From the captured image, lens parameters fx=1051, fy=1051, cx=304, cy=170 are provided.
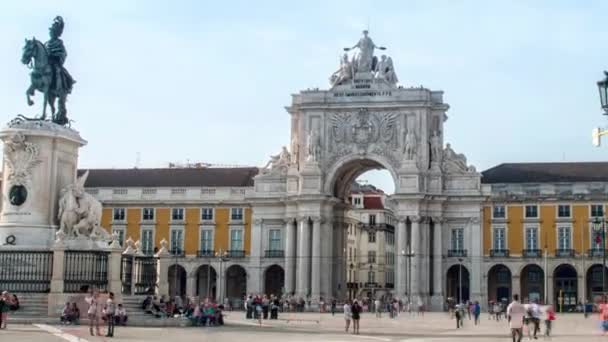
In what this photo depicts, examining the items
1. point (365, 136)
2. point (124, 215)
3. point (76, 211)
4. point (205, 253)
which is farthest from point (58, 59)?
point (124, 215)

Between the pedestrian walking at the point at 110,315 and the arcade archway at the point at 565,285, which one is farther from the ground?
the arcade archway at the point at 565,285

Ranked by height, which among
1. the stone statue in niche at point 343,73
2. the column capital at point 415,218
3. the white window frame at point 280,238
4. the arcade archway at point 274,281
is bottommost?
the arcade archway at point 274,281

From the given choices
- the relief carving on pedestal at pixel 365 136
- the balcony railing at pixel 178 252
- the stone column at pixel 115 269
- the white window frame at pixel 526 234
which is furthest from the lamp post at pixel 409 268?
the stone column at pixel 115 269

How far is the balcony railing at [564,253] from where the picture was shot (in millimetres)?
81500

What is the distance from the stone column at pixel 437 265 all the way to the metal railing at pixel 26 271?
54008mm

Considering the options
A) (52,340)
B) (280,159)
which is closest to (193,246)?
(280,159)

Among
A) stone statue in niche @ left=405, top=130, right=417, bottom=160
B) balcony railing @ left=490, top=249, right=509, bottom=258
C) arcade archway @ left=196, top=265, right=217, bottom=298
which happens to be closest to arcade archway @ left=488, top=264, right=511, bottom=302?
balcony railing @ left=490, top=249, right=509, bottom=258

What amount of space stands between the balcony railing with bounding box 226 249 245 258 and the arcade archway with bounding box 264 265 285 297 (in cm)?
274

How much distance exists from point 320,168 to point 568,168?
67.1 feet

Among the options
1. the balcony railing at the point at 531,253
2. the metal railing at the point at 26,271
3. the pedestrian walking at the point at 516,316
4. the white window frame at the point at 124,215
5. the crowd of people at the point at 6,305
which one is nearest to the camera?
the pedestrian walking at the point at 516,316

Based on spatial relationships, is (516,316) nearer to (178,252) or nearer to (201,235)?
(201,235)

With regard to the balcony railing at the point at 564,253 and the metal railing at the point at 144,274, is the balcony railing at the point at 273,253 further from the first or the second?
the metal railing at the point at 144,274

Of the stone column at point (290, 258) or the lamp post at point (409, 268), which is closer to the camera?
the lamp post at point (409, 268)

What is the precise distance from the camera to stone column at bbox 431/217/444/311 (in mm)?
82188
